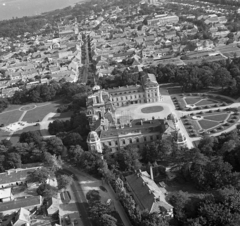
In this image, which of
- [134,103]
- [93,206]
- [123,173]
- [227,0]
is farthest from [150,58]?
[227,0]

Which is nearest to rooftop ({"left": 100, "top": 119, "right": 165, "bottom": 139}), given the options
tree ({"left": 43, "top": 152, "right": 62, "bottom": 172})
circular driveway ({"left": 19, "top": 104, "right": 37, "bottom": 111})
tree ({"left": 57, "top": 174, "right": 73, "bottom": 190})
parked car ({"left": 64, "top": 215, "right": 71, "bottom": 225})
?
tree ({"left": 43, "top": 152, "right": 62, "bottom": 172})

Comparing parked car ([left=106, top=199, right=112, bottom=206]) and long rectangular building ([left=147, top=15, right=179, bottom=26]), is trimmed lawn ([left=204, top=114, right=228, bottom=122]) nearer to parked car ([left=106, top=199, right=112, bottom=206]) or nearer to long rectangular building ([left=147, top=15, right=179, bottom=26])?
parked car ([left=106, top=199, right=112, bottom=206])

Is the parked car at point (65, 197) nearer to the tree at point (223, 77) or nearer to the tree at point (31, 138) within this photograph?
the tree at point (31, 138)

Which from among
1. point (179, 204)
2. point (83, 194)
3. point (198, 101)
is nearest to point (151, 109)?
point (198, 101)

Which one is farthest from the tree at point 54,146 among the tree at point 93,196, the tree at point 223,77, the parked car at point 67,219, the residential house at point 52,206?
the tree at point 223,77

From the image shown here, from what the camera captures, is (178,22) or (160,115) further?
(178,22)

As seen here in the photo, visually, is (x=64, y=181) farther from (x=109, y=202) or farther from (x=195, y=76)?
(x=195, y=76)

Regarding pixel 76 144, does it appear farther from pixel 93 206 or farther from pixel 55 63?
pixel 55 63
